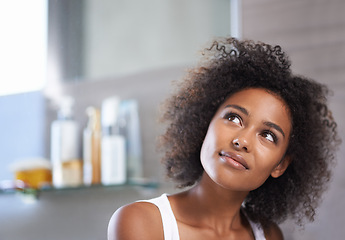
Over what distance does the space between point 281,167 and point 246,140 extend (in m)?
0.13

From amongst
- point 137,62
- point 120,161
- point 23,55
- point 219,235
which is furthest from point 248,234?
point 23,55

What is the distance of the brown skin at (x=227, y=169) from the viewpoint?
1.93ft

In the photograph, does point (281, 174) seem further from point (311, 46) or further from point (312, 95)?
point (311, 46)

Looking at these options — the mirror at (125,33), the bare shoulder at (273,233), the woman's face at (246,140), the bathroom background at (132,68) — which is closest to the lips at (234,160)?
the woman's face at (246,140)

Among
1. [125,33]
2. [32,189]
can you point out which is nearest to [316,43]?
[125,33]

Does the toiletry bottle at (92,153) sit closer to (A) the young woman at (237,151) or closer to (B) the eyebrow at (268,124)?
(A) the young woman at (237,151)

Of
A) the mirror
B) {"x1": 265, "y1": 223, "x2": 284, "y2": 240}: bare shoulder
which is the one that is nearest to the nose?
{"x1": 265, "y1": 223, "x2": 284, "y2": 240}: bare shoulder

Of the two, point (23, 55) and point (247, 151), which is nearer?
point (247, 151)

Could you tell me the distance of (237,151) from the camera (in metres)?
0.59

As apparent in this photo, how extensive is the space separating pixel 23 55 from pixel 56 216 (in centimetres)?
35

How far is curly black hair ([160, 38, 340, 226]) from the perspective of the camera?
668 mm

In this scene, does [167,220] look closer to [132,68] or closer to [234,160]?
[234,160]

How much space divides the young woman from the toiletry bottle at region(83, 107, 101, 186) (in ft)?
0.75

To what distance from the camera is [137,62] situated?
101cm
